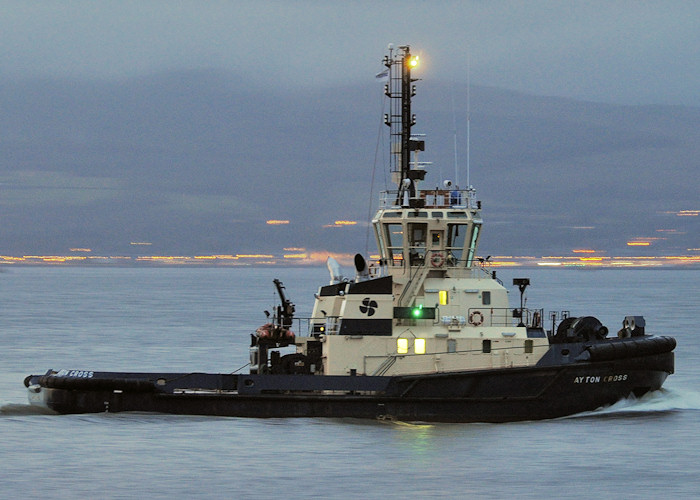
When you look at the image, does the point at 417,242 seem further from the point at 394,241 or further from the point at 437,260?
the point at 437,260

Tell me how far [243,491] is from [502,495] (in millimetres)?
4372

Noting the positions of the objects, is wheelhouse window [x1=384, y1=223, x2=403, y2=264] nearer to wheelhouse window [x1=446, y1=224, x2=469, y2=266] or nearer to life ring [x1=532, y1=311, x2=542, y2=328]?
wheelhouse window [x1=446, y1=224, x2=469, y2=266]

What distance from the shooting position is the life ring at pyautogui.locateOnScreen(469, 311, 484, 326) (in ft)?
80.6

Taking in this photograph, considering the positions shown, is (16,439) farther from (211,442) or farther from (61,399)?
(211,442)

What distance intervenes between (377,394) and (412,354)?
1117 millimetres

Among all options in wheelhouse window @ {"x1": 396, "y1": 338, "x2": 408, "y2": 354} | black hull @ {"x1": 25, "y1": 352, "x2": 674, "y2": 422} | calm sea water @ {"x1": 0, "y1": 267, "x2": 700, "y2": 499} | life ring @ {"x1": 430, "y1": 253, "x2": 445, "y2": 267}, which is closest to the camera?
calm sea water @ {"x1": 0, "y1": 267, "x2": 700, "y2": 499}

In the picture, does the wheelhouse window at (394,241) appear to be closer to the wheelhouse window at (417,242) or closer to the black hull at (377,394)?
the wheelhouse window at (417,242)

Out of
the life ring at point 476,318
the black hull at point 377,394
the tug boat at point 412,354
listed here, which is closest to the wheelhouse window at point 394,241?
the tug boat at point 412,354

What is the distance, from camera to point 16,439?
2411 cm

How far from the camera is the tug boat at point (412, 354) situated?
2366cm

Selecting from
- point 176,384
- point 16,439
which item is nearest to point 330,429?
point 176,384

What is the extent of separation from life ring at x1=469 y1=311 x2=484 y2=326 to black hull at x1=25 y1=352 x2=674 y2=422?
1.46 meters

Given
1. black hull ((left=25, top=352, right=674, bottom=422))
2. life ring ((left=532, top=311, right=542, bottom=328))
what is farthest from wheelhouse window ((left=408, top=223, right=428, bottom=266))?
black hull ((left=25, top=352, right=674, bottom=422))

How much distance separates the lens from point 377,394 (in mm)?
23656
